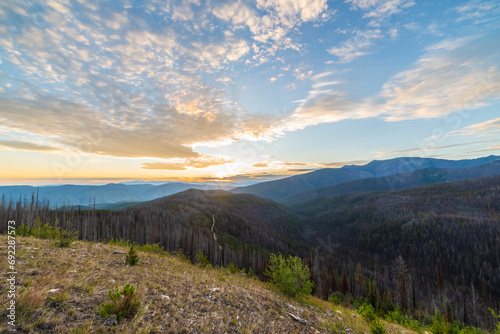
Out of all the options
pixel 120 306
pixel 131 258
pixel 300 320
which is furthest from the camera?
pixel 131 258

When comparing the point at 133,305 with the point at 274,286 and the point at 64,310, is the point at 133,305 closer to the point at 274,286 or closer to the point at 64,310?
the point at 64,310

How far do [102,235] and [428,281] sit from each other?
28651cm

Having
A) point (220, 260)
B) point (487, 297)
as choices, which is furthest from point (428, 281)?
point (220, 260)

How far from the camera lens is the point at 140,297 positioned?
13375 mm

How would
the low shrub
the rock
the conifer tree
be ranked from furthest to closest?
the conifer tree < the rock < the low shrub

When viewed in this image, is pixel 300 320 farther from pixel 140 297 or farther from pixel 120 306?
pixel 120 306

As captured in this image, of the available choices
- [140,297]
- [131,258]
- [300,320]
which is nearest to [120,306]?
[140,297]

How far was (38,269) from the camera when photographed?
46.0 feet

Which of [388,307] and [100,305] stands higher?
[100,305]

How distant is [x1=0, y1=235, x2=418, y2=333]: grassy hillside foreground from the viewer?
9266 millimetres

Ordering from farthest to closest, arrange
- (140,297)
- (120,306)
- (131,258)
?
1. (131,258)
2. (140,297)
3. (120,306)

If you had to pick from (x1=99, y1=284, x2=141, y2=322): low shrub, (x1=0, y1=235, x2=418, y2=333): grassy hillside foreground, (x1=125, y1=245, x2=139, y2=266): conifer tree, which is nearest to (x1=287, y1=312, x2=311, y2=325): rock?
(x1=0, y1=235, x2=418, y2=333): grassy hillside foreground

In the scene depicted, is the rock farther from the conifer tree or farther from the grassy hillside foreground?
the conifer tree

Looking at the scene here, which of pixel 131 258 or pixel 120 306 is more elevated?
pixel 120 306
